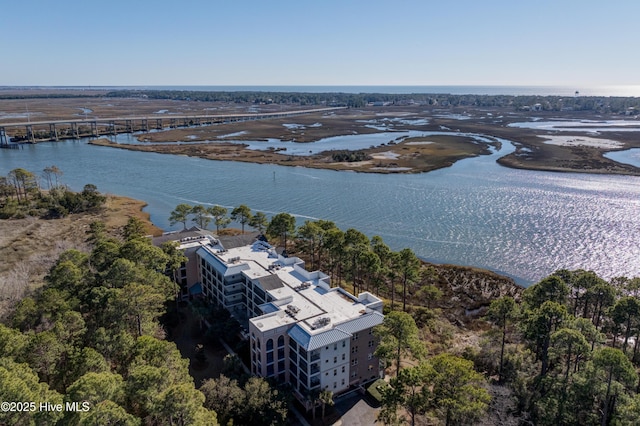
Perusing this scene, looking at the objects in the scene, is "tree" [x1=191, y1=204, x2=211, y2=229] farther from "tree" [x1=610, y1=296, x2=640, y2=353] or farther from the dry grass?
"tree" [x1=610, y1=296, x2=640, y2=353]

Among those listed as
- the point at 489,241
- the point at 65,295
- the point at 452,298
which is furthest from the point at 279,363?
the point at 489,241

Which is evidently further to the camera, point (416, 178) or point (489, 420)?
point (416, 178)

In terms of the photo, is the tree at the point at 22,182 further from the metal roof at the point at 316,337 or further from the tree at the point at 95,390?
the metal roof at the point at 316,337

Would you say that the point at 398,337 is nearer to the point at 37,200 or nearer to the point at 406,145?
the point at 37,200

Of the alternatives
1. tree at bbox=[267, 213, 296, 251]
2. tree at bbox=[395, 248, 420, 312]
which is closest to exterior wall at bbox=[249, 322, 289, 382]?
tree at bbox=[395, 248, 420, 312]

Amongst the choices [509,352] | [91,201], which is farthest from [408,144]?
[509,352]

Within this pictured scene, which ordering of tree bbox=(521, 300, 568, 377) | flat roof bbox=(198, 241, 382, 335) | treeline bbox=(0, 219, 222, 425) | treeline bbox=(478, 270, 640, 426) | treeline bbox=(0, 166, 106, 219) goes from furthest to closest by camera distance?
treeline bbox=(0, 166, 106, 219) < flat roof bbox=(198, 241, 382, 335) < tree bbox=(521, 300, 568, 377) < treeline bbox=(478, 270, 640, 426) < treeline bbox=(0, 219, 222, 425)

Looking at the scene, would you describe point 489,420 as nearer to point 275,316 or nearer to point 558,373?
point 558,373
